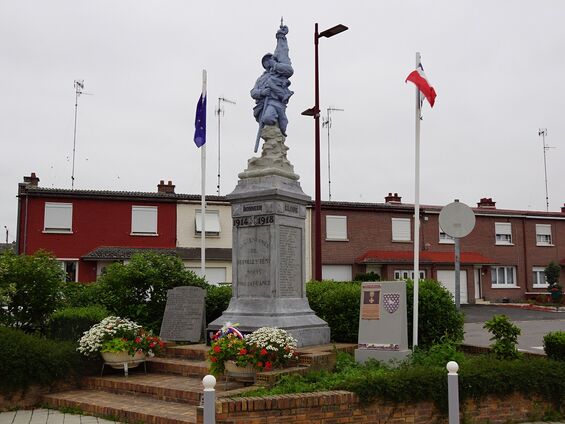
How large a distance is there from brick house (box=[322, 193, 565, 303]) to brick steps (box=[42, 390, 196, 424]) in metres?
27.4

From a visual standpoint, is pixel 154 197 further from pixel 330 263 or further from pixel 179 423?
pixel 179 423

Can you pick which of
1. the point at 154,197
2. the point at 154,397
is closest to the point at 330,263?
the point at 154,197

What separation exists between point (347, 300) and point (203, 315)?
2.99 meters

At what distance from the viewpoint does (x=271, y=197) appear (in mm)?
12062

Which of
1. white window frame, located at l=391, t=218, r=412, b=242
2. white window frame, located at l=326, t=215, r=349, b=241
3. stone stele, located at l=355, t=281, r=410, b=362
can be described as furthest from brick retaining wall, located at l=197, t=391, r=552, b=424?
white window frame, located at l=391, t=218, r=412, b=242

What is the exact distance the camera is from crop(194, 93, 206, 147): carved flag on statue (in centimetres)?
1780

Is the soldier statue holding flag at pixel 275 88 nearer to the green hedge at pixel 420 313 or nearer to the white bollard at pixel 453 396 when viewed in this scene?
the green hedge at pixel 420 313

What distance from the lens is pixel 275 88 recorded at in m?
13.0

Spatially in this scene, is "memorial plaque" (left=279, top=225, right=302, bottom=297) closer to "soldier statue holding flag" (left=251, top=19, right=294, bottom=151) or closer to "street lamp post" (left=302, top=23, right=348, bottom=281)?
"soldier statue holding flag" (left=251, top=19, right=294, bottom=151)

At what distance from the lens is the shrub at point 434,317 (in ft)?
41.3

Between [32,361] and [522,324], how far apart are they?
829 inches

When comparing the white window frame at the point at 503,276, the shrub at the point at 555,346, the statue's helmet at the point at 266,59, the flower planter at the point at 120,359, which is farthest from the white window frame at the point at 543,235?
the flower planter at the point at 120,359

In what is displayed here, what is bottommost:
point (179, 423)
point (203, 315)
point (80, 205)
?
point (179, 423)

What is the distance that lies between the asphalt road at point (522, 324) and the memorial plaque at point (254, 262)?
624 cm
